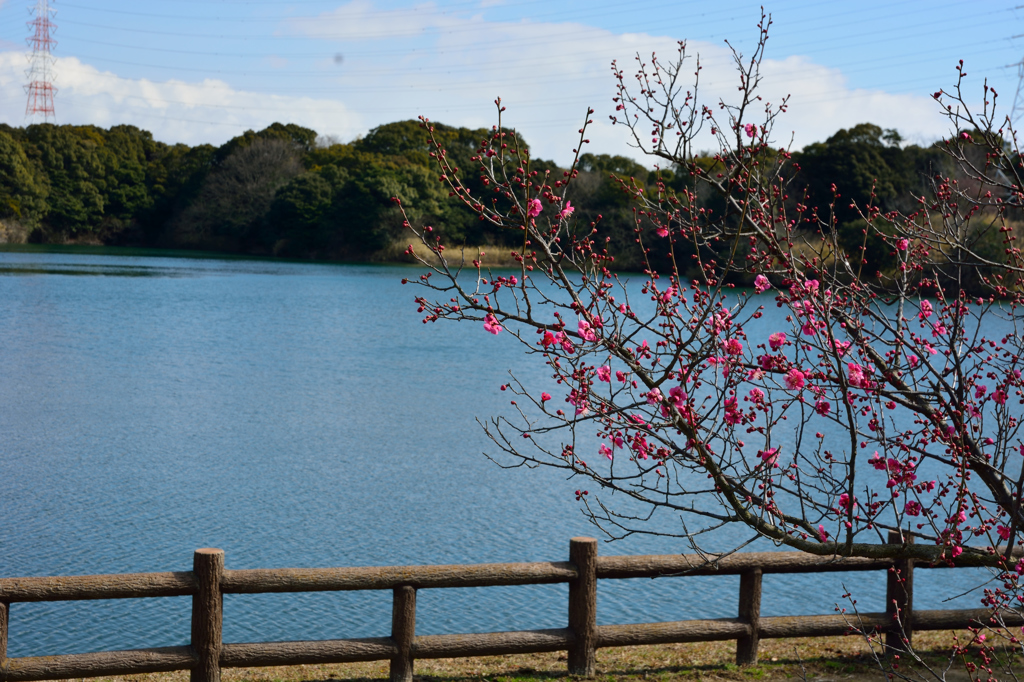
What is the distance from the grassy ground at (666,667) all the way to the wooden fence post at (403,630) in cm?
30

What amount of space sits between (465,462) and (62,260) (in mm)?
43067

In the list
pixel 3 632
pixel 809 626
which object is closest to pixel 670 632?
pixel 809 626

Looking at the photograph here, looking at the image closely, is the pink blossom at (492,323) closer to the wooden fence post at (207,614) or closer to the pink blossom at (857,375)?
the pink blossom at (857,375)

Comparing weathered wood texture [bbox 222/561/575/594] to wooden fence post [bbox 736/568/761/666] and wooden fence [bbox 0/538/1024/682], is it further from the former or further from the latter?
wooden fence post [bbox 736/568/761/666]

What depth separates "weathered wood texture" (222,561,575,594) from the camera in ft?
15.8

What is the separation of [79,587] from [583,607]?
2.64 metres

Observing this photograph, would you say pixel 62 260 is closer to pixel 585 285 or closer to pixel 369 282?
pixel 369 282

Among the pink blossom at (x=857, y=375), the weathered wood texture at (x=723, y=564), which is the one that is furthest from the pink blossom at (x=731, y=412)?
the weathered wood texture at (x=723, y=564)

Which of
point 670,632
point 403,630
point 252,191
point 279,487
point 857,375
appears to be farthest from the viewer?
point 252,191

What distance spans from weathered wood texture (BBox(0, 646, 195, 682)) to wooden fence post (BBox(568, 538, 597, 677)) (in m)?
2.08

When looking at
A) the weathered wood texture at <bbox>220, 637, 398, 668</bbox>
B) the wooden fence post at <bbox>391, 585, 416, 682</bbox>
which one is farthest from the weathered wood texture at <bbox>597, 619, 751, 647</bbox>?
the weathered wood texture at <bbox>220, 637, 398, 668</bbox>

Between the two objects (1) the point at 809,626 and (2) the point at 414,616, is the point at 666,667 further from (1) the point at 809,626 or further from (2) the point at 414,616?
(2) the point at 414,616

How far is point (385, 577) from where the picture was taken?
4988 mm

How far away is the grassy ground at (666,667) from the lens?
18.2 feet
